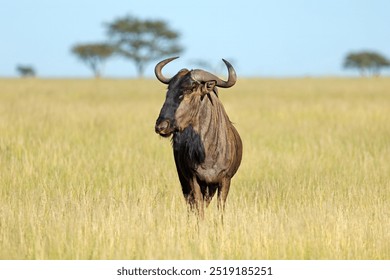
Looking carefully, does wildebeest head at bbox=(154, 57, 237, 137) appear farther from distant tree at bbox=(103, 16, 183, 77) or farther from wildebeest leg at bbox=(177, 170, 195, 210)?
distant tree at bbox=(103, 16, 183, 77)

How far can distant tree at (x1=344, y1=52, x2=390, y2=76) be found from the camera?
82.6 meters

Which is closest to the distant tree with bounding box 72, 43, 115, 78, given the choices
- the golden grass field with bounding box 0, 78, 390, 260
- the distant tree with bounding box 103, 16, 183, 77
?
the distant tree with bounding box 103, 16, 183, 77

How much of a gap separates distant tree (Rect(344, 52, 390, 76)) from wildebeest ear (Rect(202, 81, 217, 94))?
7745 cm

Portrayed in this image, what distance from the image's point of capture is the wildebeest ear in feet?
23.6

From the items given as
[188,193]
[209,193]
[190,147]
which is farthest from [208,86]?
[188,193]

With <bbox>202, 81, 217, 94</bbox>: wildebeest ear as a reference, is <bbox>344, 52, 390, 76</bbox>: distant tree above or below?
above

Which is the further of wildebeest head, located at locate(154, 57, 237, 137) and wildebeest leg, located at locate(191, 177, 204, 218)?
wildebeest leg, located at locate(191, 177, 204, 218)

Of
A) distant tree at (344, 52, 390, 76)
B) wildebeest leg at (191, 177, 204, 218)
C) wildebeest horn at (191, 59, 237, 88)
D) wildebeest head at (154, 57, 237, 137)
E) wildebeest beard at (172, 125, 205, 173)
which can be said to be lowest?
wildebeest leg at (191, 177, 204, 218)

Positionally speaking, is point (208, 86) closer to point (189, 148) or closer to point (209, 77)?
point (209, 77)

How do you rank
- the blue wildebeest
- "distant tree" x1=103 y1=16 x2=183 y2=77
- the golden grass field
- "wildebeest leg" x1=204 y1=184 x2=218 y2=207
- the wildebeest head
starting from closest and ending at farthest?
the golden grass field
the wildebeest head
the blue wildebeest
"wildebeest leg" x1=204 y1=184 x2=218 y2=207
"distant tree" x1=103 y1=16 x2=183 y2=77

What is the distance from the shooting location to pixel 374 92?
32.7 meters

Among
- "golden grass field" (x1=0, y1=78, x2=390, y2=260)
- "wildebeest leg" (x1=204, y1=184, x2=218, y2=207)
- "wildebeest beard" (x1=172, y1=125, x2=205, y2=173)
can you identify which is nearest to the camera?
"golden grass field" (x1=0, y1=78, x2=390, y2=260)

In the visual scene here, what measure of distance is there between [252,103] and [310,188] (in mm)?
15873
